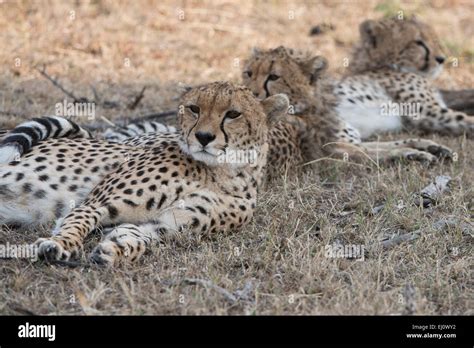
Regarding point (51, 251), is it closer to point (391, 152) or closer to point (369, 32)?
point (391, 152)

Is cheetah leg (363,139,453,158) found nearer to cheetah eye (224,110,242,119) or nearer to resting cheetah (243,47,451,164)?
resting cheetah (243,47,451,164)

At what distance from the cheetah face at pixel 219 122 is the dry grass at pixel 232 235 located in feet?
1.37

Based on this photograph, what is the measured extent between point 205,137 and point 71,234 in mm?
838

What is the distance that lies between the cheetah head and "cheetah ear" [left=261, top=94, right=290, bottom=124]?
308 cm

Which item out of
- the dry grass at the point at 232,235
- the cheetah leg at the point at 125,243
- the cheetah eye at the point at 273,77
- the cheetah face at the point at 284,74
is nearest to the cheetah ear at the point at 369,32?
the dry grass at the point at 232,235

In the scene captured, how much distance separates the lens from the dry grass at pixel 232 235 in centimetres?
369

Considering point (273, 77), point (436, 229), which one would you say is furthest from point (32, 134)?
point (436, 229)

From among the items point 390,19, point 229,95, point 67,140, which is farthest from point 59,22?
point 229,95

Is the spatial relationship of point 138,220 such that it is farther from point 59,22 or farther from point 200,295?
point 59,22

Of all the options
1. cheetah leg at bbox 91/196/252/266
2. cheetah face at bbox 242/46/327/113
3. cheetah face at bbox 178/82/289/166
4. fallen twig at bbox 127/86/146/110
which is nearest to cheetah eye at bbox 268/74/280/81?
cheetah face at bbox 242/46/327/113

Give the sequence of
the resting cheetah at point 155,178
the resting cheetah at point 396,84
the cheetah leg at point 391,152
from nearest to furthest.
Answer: the resting cheetah at point 155,178 < the cheetah leg at point 391,152 < the resting cheetah at point 396,84

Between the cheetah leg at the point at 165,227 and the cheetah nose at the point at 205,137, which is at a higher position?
the cheetah nose at the point at 205,137

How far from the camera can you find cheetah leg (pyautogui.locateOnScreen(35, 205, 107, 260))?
394 centimetres

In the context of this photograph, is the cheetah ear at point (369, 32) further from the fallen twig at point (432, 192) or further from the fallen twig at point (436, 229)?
the fallen twig at point (436, 229)
